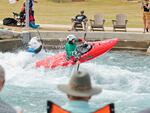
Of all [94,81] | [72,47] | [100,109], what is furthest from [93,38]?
[100,109]

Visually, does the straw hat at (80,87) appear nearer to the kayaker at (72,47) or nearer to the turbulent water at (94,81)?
the turbulent water at (94,81)

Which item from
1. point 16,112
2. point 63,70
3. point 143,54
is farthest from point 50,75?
point 16,112

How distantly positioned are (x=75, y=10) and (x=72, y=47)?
80.5ft

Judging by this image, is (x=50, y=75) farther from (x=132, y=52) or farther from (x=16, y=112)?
(x=16, y=112)

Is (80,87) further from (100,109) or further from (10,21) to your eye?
(10,21)

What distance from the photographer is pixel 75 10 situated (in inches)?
1658

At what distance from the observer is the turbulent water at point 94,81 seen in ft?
46.6

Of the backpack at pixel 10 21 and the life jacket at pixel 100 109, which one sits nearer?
the life jacket at pixel 100 109

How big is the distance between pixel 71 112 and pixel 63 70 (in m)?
14.2

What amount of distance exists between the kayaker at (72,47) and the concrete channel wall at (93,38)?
19.5 ft

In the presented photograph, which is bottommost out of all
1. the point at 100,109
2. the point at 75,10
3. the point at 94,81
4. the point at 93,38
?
the point at 75,10

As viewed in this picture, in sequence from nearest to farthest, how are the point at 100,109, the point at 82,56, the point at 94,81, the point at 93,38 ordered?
1. the point at 100,109
2. the point at 94,81
3. the point at 82,56
4. the point at 93,38

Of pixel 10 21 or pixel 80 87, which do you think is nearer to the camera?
pixel 80 87

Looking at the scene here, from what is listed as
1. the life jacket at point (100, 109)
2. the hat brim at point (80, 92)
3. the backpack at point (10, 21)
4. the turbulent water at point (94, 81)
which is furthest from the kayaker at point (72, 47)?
the hat brim at point (80, 92)
